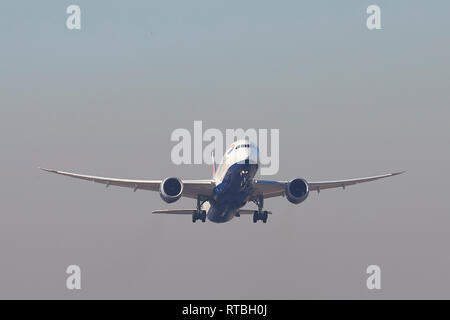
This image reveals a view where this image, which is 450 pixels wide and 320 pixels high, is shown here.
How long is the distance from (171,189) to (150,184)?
315 centimetres

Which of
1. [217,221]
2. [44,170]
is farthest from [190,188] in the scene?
[44,170]

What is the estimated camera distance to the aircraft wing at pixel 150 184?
84.8 metres

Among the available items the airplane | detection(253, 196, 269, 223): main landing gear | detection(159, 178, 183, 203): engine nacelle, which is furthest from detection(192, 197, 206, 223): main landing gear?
detection(253, 196, 269, 223): main landing gear

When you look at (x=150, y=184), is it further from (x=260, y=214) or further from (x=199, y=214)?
(x=260, y=214)

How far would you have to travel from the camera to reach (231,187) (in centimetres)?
8025

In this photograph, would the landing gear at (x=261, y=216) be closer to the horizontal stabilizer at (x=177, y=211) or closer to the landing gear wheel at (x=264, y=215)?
the landing gear wheel at (x=264, y=215)

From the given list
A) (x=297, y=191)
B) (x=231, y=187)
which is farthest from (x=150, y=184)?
(x=297, y=191)

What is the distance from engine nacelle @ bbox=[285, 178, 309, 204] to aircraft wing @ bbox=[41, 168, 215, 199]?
6.40 meters

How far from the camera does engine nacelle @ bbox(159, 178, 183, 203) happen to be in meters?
83.2

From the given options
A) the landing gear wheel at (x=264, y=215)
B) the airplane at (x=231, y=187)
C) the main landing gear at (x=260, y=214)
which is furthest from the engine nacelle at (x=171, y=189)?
the landing gear wheel at (x=264, y=215)
